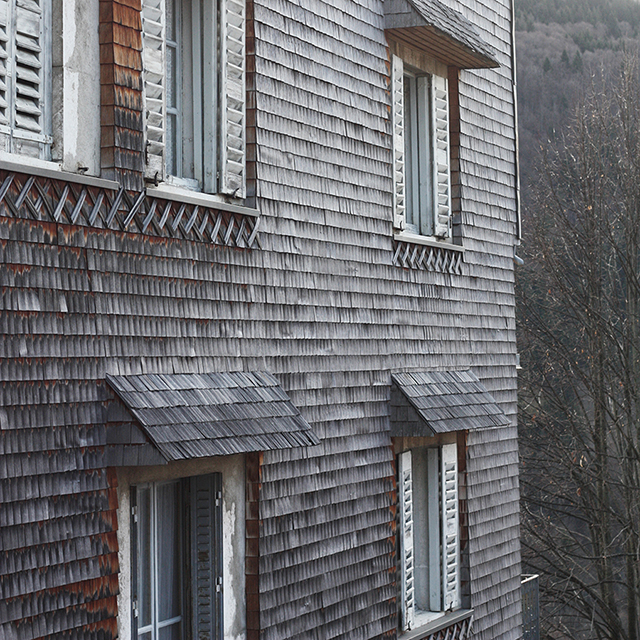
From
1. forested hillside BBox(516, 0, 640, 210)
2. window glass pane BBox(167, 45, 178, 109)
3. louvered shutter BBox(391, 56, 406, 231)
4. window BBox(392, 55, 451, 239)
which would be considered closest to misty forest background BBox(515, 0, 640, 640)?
window BBox(392, 55, 451, 239)

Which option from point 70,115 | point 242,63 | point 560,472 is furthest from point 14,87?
point 560,472

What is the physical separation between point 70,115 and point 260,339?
2206mm

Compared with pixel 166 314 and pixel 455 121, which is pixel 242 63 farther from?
pixel 455 121

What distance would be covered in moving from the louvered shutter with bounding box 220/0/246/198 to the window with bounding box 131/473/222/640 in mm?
1998

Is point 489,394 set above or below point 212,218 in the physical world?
below

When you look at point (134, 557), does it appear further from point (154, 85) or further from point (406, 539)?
point (406, 539)

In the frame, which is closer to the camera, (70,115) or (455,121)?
(70,115)

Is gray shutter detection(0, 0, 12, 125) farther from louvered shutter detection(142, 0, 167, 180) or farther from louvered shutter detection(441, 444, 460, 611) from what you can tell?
louvered shutter detection(441, 444, 460, 611)

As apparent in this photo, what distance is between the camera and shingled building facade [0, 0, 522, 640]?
5695mm

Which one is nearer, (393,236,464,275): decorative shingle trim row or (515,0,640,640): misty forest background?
(393,236,464,275): decorative shingle trim row

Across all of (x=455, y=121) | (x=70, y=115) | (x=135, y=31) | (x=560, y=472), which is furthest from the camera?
(x=560, y=472)

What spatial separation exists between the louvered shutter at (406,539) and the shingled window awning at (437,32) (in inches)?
146

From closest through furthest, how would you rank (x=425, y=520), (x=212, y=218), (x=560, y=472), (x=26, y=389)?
(x=26, y=389) < (x=212, y=218) < (x=425, y=520) < (x=560, y=472)

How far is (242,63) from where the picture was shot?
7.49 m
